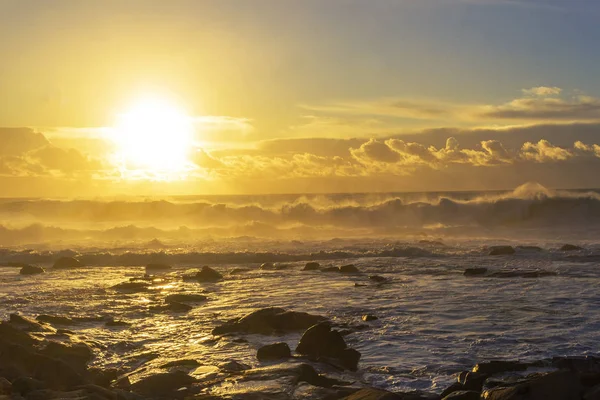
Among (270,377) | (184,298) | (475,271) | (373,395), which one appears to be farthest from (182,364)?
(475,271)

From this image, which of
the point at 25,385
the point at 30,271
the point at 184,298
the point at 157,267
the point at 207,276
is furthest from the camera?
the point at 157,267

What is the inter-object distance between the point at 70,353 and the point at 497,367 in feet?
29.3

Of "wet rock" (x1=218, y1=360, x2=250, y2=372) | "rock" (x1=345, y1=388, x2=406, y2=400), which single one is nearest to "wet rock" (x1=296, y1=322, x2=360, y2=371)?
"wet rock" (x1=218, y1=360, x2=250, y2=372)

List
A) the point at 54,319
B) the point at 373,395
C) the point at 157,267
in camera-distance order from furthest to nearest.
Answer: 1. the point at 157,267
2. the point at 54,319
3. the point at 373,395

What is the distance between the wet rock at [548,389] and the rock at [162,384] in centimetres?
570

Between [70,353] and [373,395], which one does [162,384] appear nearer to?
[70,353]

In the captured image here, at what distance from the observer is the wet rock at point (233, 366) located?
13.4m

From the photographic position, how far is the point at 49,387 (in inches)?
470

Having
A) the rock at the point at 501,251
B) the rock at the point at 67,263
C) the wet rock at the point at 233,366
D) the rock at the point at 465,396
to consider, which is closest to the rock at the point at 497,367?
the rock at the point at 465,396

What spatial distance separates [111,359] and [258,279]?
15.4 m

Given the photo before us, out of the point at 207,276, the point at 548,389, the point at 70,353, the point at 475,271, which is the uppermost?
the point at 548,389

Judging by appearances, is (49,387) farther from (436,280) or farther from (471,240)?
(471,240)

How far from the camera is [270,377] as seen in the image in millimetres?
12492

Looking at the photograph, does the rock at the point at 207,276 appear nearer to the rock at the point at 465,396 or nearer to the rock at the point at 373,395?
the rock at the point at 373,395
